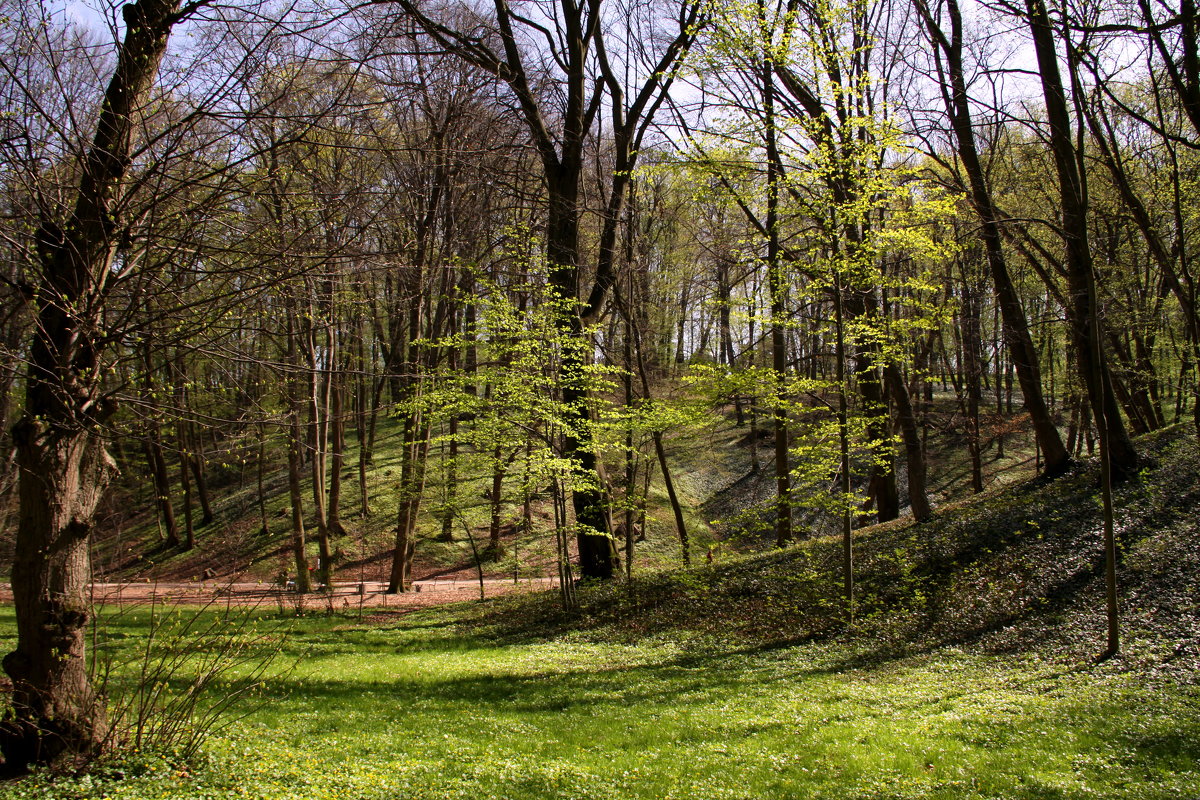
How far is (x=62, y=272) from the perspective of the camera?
458 cm

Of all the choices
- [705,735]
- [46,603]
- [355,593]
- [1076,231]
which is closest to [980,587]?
[705,735]

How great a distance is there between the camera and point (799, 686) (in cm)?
796

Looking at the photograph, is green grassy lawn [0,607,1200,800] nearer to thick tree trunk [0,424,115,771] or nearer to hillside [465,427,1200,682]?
thick tree trunk [0,424,115,771]

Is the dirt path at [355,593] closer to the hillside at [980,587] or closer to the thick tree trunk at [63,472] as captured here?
the hillside at [980,587]

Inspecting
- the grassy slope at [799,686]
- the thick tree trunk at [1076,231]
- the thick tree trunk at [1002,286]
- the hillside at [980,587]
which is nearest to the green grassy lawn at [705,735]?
the grassy slope at [799,686]

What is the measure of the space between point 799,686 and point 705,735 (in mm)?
2133

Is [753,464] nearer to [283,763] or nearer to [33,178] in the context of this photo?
[283,763]

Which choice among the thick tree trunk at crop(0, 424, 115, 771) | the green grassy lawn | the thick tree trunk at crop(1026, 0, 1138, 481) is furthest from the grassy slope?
the thick tree trunk at crop(1026, 0, 1138, 481)

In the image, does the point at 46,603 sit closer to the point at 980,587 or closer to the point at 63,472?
the point at 63,472

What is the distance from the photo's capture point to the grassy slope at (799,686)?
513 centimetres

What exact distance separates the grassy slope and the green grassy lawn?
30mm

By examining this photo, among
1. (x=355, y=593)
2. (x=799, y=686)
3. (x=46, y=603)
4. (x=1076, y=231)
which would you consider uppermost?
(x=1076, y=231)

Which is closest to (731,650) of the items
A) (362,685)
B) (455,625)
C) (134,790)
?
(362,685)

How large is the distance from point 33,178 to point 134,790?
13.3ft
